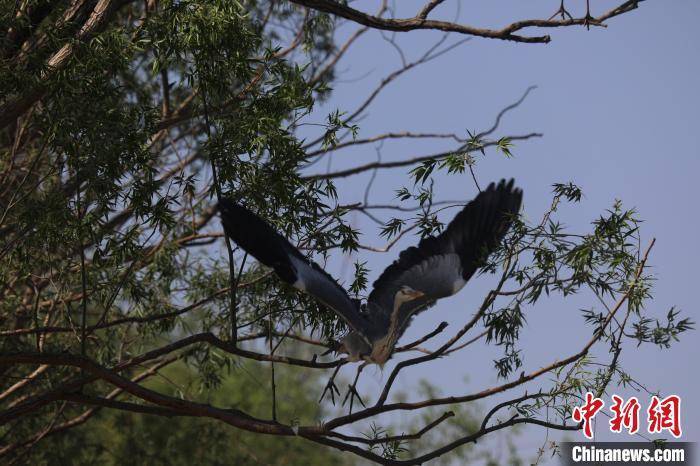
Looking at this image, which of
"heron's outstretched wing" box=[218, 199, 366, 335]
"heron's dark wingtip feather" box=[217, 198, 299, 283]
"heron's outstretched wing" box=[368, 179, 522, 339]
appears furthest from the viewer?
"heron's outstretched wing" box=[368, 179, 522, 339]

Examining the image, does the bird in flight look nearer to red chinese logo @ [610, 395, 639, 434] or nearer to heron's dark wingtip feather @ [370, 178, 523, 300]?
heron's dark wingtip feather @ [370, 178, 523, 300]

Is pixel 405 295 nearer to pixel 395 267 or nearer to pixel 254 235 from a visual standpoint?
pixel 395 267

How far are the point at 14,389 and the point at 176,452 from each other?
4134mm

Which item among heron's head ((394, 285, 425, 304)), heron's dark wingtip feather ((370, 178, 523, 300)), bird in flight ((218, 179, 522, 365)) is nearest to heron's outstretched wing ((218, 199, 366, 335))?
bird in flight ((218, 179, 522, 365))

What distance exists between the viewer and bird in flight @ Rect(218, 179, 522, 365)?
564 centimetres

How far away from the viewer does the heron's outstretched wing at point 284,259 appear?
562 cm

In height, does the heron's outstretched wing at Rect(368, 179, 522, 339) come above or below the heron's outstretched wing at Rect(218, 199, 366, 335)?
above

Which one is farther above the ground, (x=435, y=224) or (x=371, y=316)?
(x=435, y=224)

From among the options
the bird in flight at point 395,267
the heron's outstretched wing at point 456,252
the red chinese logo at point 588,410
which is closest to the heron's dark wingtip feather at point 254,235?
the bird in flight at point 395,267

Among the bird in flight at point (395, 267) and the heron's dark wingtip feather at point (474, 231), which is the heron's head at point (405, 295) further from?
the heron's dark wingtip feather at point (474, 231)

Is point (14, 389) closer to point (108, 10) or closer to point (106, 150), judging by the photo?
point (106, 150)

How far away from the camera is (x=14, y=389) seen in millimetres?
7496

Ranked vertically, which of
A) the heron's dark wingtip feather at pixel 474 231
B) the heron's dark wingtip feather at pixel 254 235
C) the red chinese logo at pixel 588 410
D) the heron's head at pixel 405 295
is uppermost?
the heron's dark wingtip feather at pixel 474 231

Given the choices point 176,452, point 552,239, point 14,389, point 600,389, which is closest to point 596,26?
point 552,239
